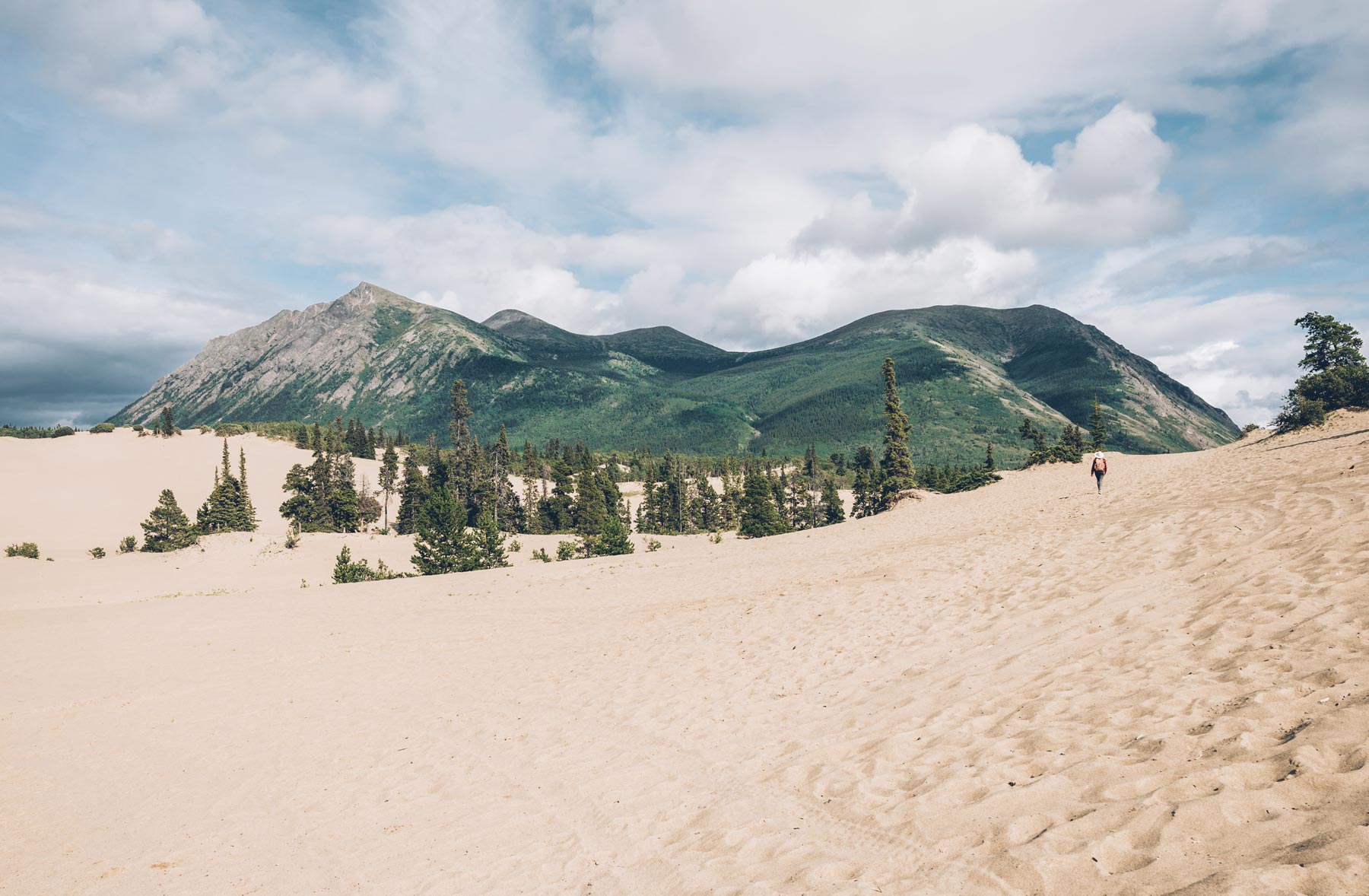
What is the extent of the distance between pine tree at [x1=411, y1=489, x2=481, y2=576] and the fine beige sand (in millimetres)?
15807

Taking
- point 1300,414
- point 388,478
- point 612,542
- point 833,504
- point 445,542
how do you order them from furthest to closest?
point 388,478 < point 833,504 < point 612,542 < point 445,542 < point 1300,414

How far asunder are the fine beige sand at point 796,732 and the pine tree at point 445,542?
51.9ft

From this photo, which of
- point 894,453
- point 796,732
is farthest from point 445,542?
point 894,453

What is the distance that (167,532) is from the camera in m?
45.3

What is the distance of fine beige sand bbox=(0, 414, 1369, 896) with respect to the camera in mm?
4871

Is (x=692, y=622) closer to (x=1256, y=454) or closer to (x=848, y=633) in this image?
(x=848, y=633)

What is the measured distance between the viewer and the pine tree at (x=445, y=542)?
36844mm

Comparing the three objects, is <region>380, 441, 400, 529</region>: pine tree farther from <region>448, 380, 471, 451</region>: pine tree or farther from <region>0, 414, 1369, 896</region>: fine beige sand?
<region>0, 414, 1369, 896</region>: fine beige sand

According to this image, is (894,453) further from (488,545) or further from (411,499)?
(411,499)

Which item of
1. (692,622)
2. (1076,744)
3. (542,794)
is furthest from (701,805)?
(692,622)

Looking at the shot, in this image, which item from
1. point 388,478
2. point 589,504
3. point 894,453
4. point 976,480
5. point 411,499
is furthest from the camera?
point 388,478

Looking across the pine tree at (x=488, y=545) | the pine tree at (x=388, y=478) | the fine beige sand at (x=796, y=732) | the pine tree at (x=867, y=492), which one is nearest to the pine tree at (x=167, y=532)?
the pine tree at (x=488, y=545)

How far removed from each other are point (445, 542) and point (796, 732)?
32947 mm

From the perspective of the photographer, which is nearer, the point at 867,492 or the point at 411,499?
the point at 411,499
